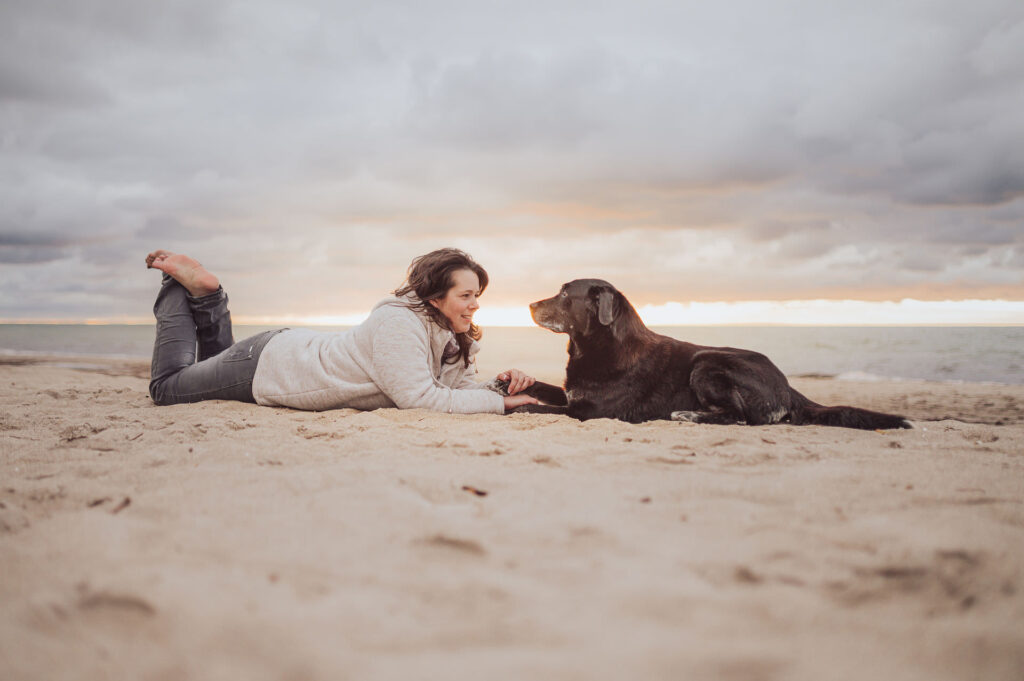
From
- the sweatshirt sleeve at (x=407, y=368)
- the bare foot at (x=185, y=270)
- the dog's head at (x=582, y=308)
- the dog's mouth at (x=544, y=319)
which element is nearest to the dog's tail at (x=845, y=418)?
the dog's head at (x=582, y=308)

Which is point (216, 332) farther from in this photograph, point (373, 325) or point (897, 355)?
point (897, 355)

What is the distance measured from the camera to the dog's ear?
5281 millimetres

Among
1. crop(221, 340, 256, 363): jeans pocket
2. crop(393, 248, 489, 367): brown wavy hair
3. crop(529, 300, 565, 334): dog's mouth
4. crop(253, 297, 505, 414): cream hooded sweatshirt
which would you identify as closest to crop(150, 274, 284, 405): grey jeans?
crop(221, 340, 256, 363): jeans pocket

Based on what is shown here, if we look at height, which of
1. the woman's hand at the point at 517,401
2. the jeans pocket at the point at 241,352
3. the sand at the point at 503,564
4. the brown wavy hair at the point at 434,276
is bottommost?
the sand at the point at 503,564

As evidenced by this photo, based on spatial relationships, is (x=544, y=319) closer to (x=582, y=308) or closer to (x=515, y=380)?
(x=582, y=308)

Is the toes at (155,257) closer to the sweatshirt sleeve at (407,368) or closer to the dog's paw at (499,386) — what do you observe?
the sweatshirt sleeve at (407,368)

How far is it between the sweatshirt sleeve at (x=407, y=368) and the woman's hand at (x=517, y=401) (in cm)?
52

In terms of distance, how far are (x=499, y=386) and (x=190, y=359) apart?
9.24 feet

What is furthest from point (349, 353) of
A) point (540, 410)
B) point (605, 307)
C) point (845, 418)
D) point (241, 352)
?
point (845, 418)

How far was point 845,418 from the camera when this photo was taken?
465 cm

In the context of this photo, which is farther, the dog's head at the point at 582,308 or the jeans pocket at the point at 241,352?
the dog's head at the point at 582,308

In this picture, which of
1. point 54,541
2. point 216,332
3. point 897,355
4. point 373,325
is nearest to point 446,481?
point 54,541

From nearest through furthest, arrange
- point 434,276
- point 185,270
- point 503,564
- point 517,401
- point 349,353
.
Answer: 1. point 503,564
2. point 434,276
3. point 349,353
4. point 185,270
5. point 517,401

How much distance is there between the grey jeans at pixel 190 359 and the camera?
5.07 meters
